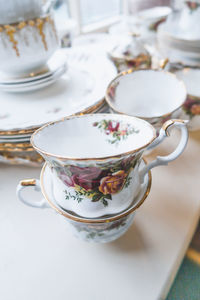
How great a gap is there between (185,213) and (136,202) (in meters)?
0.09

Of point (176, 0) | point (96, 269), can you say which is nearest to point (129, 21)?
point (176, 0)

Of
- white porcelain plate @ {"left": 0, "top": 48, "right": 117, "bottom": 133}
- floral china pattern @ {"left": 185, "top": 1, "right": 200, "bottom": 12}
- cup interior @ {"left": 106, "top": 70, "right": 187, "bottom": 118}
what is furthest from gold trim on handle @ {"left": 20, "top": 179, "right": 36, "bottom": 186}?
floral china pattern @ {"left": 185, "top": 1, "right": 200, "bottom": 12}

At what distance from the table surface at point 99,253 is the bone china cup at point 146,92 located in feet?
0.46

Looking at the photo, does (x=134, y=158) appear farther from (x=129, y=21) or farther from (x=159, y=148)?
(x=129, y=21)

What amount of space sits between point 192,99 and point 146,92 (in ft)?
0.29

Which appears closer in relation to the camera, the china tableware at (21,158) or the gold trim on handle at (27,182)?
the gold trim on handle at (27,182)

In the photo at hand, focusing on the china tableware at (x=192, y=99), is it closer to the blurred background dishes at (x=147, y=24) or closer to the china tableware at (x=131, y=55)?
the china tableware at (x=131, y=55)

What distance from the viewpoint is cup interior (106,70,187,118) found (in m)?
0.43

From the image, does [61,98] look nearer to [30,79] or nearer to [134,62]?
[30,79]

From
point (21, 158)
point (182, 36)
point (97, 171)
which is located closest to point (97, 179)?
point (97, 171)

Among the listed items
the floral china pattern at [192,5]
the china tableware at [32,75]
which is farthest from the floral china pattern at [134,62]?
the floral china pattern at [192,5]

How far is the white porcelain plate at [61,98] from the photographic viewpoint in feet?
1.27

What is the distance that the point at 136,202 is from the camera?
28 cm

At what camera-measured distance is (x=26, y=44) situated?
40 cm
